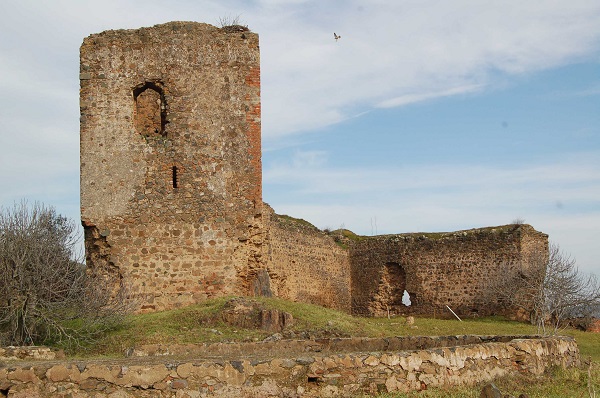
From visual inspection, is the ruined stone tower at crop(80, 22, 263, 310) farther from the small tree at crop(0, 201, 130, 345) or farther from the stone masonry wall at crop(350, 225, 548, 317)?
the stone masonry wall at crop(350, 225, 548, 317)

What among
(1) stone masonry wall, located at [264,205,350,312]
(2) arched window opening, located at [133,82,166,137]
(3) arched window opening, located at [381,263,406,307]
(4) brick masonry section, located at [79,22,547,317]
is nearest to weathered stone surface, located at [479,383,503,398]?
(4) brick masonry section, located at [79,22,547,317]

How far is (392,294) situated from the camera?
31.6 meters

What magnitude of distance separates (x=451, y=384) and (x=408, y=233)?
23653 millimetres

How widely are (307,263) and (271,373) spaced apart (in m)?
21.8

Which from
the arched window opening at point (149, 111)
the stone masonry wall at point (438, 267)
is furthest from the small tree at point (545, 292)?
the arched window opening at point (149, 111)

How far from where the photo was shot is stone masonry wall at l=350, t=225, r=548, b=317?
29234 millimetres

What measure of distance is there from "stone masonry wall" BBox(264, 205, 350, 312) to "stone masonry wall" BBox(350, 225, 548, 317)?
2.94 ft

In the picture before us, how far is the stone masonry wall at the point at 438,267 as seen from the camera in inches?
1151

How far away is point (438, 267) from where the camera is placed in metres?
30.5

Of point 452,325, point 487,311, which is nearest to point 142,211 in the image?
point 452,325

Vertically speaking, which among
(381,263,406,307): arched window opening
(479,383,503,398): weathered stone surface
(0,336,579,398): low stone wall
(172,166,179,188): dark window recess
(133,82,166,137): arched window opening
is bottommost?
(479,383,503,398): weathered stone surface

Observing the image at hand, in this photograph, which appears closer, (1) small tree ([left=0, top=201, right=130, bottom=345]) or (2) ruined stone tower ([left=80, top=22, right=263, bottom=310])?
(1) small tree ([left=0, top=201, right=130, bottom=345])

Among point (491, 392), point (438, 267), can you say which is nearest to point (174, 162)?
point (491, 392)

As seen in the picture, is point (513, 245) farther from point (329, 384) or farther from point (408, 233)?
point (329, 384)
